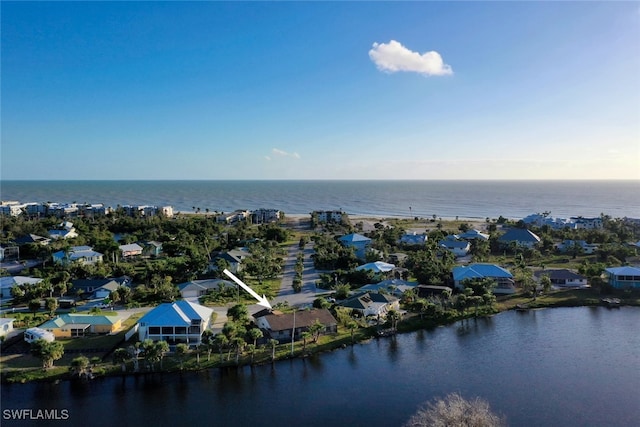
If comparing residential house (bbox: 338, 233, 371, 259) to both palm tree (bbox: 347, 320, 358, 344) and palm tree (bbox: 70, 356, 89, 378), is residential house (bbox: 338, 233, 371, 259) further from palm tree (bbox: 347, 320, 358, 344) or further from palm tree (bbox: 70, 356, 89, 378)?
palm tree (bbox: 70, 356, 89, 378)

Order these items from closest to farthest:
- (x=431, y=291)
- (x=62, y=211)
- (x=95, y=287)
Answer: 1. (x=431, y=291)
2. (x=95, y=287)
3. (x=62, y=211)

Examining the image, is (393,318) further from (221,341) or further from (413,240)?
(413,240)

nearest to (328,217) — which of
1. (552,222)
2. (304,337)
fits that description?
(552,222)

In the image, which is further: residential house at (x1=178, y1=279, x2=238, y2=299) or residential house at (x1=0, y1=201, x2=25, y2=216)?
residential house at (x1=0, y1=201, x2=25, y2=216)

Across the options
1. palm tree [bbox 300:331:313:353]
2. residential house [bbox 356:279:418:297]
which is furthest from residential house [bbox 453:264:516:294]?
palm tree [bbox 300:331:313:353]

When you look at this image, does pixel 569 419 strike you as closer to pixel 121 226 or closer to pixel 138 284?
pixel 138 284

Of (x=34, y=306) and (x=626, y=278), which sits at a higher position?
(x=626, y=278)

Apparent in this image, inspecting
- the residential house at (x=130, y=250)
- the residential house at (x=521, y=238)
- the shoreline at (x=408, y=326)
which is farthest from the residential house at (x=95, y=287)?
the residential house at (x=521, y=238)

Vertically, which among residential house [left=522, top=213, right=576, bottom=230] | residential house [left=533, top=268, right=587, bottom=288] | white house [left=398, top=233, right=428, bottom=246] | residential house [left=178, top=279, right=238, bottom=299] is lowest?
residential house [left=178, top=279, right=238, bottom=299]
